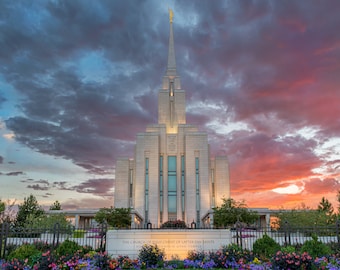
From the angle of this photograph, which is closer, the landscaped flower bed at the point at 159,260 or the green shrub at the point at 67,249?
the landscaped flower bed at the point at 159,260

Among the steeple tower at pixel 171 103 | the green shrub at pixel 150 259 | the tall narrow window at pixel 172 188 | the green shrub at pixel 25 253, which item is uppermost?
the steeple tower at pixel 171 103

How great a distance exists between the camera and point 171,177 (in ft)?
175

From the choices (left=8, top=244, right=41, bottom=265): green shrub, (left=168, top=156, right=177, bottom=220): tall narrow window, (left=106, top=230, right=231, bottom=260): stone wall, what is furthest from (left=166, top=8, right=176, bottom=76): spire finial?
(left=8, top=244, right=41, bottom=265): green shrub

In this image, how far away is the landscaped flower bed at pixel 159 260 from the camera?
38.8ft

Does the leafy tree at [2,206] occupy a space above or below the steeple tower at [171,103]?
below

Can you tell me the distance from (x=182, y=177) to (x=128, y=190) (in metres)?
9.25

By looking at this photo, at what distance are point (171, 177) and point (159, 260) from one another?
124ft

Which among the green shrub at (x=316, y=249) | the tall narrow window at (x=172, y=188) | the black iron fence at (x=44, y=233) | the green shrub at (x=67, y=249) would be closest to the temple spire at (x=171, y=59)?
the tall narrow window at (x=172, y=188)

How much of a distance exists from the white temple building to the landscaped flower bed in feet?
111

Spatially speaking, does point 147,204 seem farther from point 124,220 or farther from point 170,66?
point 170,66

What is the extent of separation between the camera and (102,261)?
12.4 meters

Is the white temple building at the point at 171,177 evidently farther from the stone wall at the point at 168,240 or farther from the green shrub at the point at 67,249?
the green shrub at the point at 67,249

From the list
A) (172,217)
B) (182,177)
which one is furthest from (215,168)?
(172,217)

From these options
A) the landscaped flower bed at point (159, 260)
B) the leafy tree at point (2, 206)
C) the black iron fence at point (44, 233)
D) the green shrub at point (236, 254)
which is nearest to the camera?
the landscaped flower bed at point (159, 260)
